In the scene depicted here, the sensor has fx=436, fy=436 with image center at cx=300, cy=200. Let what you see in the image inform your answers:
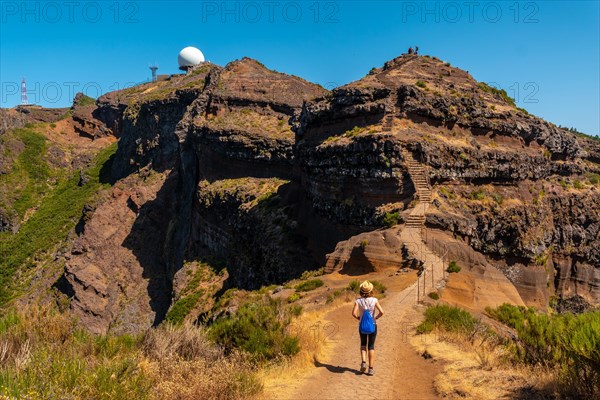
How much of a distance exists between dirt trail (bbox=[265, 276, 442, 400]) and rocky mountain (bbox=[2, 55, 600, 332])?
616 cm

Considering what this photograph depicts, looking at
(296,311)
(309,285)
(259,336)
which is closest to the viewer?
(259,336)

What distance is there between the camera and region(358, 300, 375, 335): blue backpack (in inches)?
370

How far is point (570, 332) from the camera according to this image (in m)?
7.85

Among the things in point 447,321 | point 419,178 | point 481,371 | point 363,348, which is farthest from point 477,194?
point 363,348

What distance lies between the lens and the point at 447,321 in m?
13.0

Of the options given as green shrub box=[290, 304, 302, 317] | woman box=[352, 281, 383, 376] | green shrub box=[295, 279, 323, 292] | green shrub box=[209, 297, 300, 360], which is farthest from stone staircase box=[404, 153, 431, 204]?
woman box=[352, 281, 383, 376]

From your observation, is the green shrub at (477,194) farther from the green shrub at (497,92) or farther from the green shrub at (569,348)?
the green shrub at (569,348)

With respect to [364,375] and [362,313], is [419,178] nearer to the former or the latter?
[362,313]

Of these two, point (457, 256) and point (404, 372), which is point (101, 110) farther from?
point (404, 372)

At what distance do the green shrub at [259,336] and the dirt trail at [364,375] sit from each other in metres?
0.86

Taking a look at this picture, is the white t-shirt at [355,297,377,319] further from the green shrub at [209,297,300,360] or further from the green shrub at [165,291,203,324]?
the green shrub at [165,291,203,324]

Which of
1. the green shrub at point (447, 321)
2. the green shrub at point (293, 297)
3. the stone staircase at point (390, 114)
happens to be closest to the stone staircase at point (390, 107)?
the stone staircase at point (390, 114)

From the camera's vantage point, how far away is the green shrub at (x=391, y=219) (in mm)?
23391

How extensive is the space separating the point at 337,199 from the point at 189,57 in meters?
81.2
